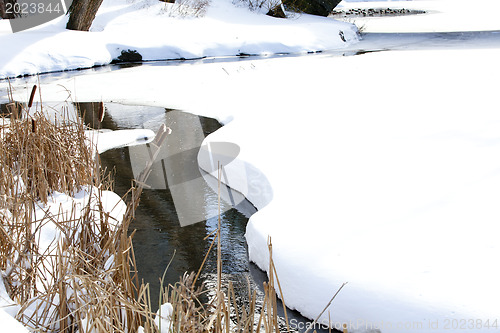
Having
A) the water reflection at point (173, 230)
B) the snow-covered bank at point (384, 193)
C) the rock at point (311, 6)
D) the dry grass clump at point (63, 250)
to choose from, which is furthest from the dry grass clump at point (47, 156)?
the rock at point (311, 6)

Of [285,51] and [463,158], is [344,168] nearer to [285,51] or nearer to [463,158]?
[463,158]

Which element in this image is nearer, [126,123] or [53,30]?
[126,123]

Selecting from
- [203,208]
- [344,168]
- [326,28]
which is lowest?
[203,208]

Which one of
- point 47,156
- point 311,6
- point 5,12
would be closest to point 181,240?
point 47,156

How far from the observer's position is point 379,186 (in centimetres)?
330

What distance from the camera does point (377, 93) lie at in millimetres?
5355

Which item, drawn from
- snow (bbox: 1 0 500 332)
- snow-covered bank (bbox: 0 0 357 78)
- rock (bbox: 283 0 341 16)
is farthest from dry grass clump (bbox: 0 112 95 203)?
rock (bbox: 283 0 341 16)

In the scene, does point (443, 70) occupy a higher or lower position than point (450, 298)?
higher

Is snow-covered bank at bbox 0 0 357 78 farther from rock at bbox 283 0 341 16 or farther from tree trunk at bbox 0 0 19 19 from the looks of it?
tree trunk at bbox 0 0 19 19

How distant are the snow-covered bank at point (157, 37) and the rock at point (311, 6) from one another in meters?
1.68

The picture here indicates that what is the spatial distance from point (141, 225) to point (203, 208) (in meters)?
0.49

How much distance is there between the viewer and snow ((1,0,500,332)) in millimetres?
2408

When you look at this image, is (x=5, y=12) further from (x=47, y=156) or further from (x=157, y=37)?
(x=47, y=156)

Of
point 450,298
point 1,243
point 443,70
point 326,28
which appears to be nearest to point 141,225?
point 1,243
